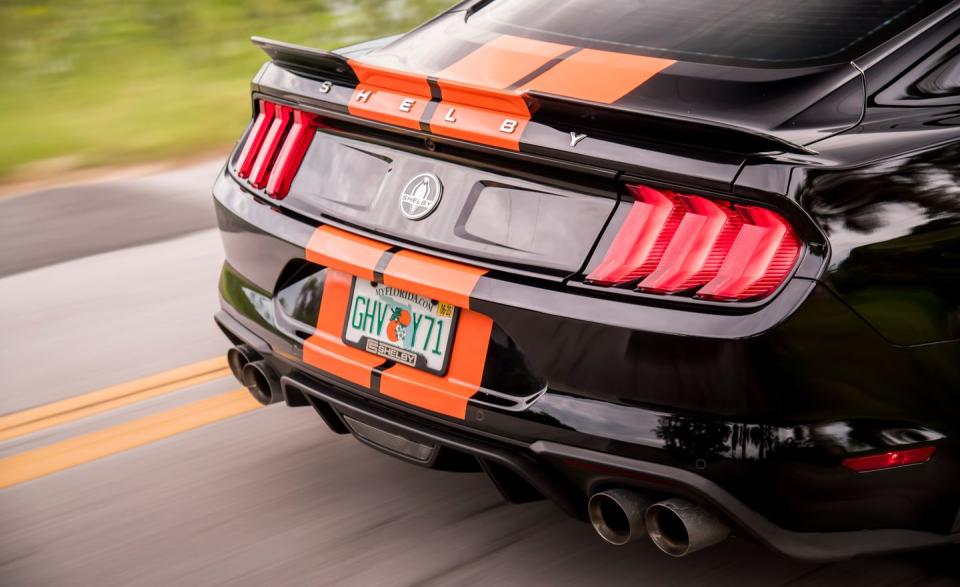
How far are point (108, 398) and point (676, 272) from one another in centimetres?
236

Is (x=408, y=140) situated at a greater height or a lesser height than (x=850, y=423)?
greater

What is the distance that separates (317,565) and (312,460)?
2.07 ft

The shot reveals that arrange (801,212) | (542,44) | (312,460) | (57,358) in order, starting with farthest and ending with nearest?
(57,358) < (312,460) < (542,44) < (801,212)

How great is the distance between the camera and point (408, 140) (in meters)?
2.95

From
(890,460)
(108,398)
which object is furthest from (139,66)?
(890,460)

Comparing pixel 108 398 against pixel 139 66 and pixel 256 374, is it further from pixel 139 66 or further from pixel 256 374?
pixel 139 66

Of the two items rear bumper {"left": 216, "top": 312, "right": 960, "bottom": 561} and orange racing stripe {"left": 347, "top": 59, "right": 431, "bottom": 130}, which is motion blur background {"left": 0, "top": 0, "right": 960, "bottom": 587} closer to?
rear bumper {"left": 216, "top": 312, "right": 960, "bottom": 561}

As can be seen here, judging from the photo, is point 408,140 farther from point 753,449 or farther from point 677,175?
point 753,449

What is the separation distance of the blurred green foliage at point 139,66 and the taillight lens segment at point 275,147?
404cm

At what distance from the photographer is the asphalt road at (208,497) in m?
3.12

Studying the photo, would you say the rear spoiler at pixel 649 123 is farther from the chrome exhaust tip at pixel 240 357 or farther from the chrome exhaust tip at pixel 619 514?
the chrome exhaust tip at pixel 240 357

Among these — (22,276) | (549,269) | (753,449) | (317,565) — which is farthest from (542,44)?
(22,276)

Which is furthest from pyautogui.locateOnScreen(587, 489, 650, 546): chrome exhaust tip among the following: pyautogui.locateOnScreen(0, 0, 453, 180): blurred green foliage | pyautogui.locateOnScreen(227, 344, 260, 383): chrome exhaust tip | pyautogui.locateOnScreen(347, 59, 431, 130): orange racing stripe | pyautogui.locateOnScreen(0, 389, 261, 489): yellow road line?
pyautogui.locateOnScreen(0, 0, 453, 180): blurred green foliage

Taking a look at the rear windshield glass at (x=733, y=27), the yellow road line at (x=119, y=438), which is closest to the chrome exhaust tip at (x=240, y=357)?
the yellow road line at (x=119, y=438)
